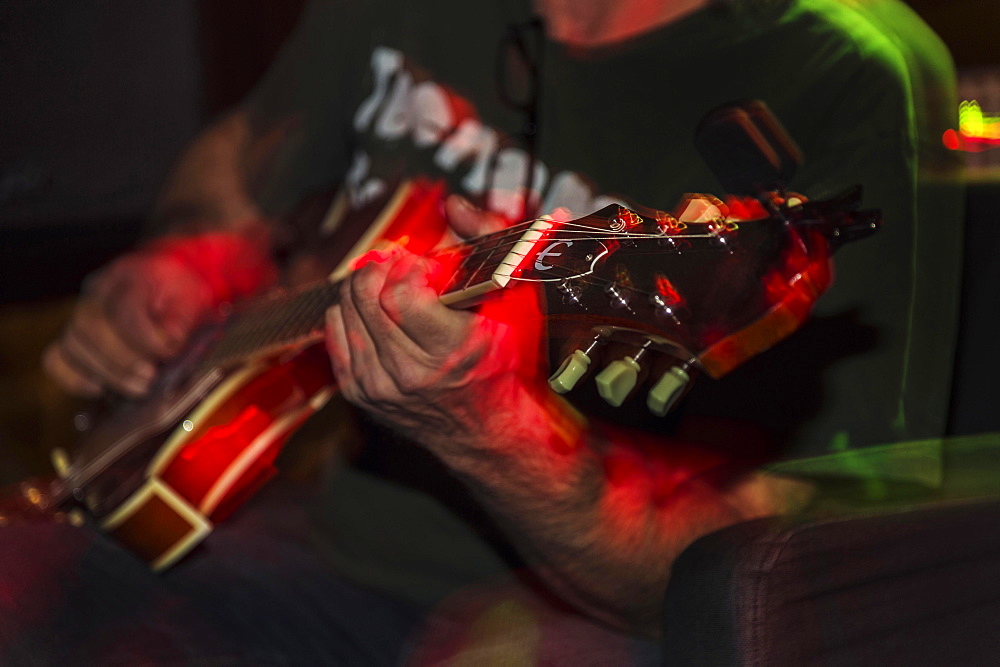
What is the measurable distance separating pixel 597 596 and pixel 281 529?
0.46 metres

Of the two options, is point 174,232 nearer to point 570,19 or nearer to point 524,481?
point 570,19

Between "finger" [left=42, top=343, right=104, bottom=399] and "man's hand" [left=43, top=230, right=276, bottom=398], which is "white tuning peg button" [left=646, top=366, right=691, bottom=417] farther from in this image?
"finger" [left=42, top=343, right=104, bottom=399]

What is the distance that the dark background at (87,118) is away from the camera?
1.41 meters

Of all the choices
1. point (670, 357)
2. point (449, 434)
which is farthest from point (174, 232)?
point (670, 357)

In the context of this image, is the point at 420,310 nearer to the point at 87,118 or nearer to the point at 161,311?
the point at 161,311

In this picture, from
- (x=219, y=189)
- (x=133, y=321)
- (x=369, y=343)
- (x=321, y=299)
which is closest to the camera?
(x=369, y=343)

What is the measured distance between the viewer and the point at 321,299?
80cm

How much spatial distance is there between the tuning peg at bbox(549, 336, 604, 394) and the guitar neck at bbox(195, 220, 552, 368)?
Result: 0.20ft

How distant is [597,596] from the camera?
74 centimetres

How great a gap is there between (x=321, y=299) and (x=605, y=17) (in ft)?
1.38

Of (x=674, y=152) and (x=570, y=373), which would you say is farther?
(x=674, y=152)

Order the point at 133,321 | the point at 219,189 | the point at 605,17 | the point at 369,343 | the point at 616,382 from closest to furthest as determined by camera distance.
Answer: the point at 616,382, the point at 369,343, the point at 605,17, the point at 133,321, the point at 219,189

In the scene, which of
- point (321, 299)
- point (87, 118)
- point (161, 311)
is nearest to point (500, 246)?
point (321, 299)

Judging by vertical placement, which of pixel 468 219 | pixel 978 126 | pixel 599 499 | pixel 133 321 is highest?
pixel 468 219
